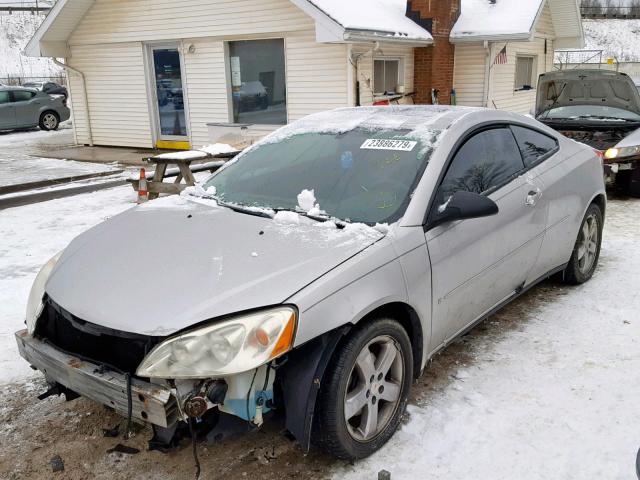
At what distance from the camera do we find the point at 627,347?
3.88 m

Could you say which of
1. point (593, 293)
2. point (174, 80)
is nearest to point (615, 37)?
point (174, 80)

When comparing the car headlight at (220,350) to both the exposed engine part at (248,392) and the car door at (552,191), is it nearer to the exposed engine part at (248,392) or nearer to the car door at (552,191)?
the exposed engine part at (248,392)

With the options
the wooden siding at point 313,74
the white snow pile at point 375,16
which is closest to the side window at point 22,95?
the wooden siding at point 313,74

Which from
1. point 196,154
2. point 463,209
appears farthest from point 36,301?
point 196,154

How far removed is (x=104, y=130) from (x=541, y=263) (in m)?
13.6

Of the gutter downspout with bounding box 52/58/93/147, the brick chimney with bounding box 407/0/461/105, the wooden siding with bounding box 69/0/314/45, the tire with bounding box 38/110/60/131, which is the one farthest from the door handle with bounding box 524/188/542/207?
the tire with bounding box 38/110/60/131

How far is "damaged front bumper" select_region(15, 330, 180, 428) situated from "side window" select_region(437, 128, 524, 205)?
5.75ft

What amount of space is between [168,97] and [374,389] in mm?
12745

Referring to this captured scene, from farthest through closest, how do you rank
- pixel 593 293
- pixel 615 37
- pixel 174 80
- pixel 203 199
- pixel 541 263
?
pixel 615 37, pixel 174 80, pixel 593 293, pixel 541 263, pixel 203 199

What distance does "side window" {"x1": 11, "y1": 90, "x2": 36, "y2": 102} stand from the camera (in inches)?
755

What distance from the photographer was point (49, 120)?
2025 centimetres

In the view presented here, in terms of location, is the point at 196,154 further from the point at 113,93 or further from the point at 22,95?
the point at 22,95

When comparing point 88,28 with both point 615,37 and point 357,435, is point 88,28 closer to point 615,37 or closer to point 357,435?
point 357,435

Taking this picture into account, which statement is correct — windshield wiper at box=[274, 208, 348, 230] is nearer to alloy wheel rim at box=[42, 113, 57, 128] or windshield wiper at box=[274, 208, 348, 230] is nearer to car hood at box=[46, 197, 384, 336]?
car hood at box=[46, 197, 384, 336]
